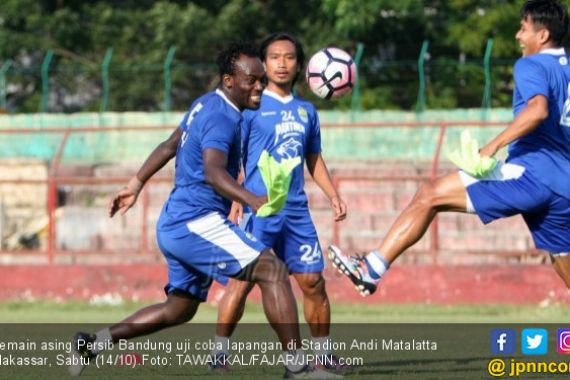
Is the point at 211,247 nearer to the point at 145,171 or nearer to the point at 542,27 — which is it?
the point at 145,171

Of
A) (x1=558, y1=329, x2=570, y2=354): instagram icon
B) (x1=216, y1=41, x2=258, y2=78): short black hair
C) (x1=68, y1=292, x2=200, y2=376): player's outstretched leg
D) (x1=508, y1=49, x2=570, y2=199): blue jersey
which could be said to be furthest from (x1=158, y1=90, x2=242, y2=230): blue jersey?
(x1=558, y1=329, x2=570, y2=354): instagram icon

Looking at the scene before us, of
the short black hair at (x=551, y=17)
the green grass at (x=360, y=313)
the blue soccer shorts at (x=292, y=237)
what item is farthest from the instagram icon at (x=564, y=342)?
the green grass at (x=360, y=313)

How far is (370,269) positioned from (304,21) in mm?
24431

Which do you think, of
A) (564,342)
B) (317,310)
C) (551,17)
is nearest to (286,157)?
(317,310)

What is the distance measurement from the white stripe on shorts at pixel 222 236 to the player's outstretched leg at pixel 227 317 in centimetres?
138

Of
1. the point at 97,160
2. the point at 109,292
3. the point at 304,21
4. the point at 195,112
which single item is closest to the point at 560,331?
the point at 195,112

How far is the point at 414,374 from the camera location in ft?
31.1

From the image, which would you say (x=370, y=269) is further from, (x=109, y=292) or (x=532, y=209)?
(x=109, y=292)

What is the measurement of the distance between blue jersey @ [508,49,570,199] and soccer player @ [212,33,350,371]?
183cm

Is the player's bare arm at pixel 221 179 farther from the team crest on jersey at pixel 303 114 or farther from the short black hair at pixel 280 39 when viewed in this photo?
the short black hair at pixel 280 39

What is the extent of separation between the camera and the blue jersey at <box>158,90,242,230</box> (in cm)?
865

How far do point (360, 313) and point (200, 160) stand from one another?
8.75 metres

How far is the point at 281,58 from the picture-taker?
1027cm

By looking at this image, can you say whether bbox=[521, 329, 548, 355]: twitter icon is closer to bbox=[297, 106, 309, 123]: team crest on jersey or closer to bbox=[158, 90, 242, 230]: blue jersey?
bbox=[297, 106, 309, 123]: team crest on jersey
